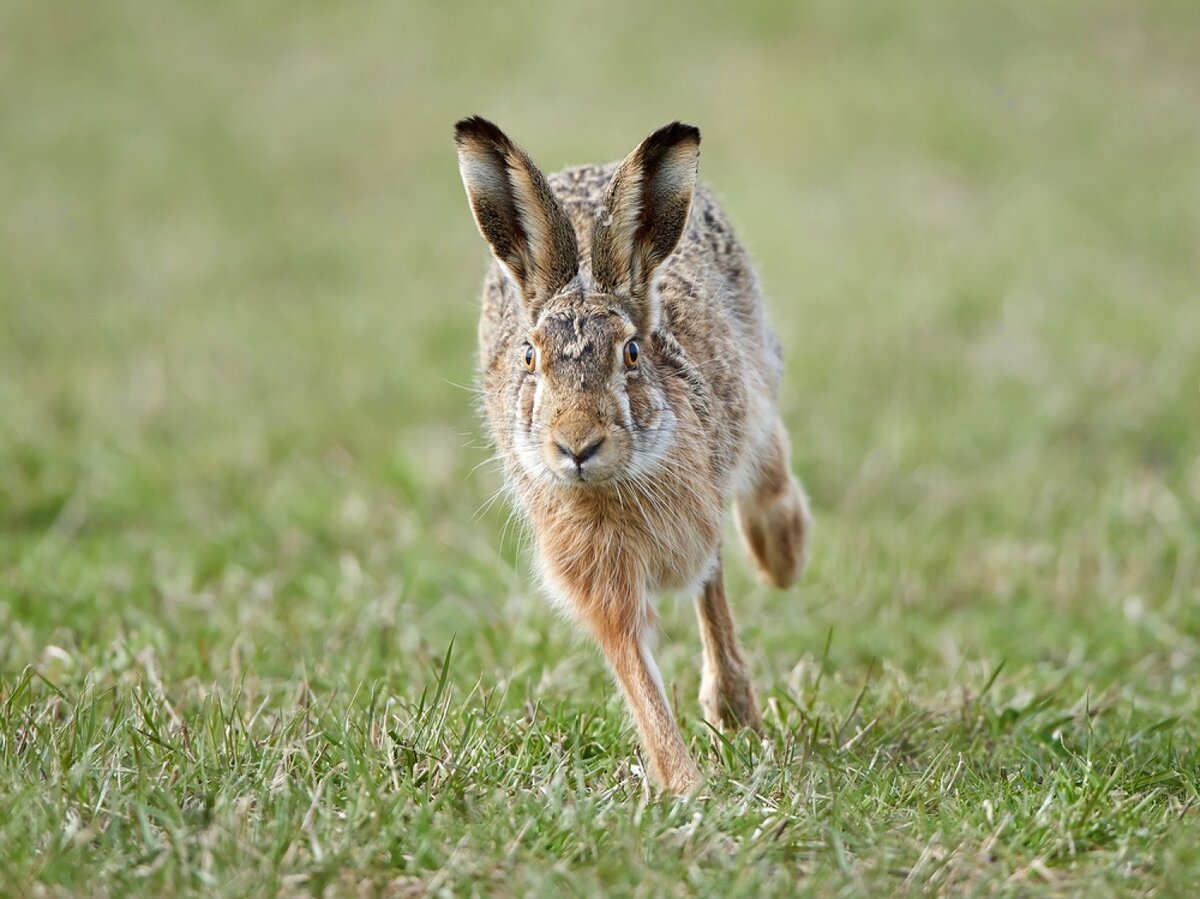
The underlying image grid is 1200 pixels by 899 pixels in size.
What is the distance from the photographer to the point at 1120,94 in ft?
52.0

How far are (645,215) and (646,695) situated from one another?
4.72 ft

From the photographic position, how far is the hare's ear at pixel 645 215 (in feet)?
15.0

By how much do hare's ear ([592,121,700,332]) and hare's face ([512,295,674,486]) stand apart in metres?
0.13

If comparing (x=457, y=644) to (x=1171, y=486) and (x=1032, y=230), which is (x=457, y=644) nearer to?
(x=1171, y=486)

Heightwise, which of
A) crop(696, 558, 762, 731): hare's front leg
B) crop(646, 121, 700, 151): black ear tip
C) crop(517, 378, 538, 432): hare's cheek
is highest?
crop(646, 121, 700, 151): black ear tip

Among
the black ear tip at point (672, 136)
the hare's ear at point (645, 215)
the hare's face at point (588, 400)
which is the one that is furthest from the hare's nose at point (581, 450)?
the black ear tip at point (672, 136)

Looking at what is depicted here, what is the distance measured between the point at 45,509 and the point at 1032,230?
26.5 feet

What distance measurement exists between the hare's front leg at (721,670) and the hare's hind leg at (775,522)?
754mm

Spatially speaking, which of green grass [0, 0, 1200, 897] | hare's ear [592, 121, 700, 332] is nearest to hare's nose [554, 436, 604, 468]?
hare's ear [592, 121, 700, 332]

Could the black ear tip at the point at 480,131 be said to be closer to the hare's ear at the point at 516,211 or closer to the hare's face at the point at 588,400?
the hare's ear at the point at 516,211

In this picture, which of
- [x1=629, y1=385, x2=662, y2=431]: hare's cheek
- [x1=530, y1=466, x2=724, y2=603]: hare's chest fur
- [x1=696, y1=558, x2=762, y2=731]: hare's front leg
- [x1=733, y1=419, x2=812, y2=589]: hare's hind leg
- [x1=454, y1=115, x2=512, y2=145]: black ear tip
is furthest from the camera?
[x1=733, y1=419, x2=812, y2=589]: hare's hind leg

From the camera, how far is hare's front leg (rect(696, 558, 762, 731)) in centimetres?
500

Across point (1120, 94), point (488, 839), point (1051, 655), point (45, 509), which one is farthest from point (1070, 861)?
point (1120, 94)

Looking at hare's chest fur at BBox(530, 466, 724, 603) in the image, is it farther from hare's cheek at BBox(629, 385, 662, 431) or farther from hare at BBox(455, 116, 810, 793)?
hare's cheek at BBox(629, 385, 662, 431)
